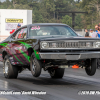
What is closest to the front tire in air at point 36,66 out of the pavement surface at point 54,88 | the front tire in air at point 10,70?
the pavement surface at point 54,88

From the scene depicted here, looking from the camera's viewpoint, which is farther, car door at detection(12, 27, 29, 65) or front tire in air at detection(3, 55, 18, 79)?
front tire in air at detection(3, 55, 18, 79)

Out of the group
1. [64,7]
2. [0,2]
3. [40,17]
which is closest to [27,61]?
[40,17]

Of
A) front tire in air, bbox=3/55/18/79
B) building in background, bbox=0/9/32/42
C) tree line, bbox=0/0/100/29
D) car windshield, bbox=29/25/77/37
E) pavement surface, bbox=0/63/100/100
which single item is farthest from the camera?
tree line, bbox=0/0/100/29

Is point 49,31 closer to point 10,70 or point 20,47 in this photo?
point 20,47

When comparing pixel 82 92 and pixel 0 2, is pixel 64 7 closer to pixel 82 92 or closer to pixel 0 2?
pixel 0 2

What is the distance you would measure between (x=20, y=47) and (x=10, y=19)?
24675 millimetres

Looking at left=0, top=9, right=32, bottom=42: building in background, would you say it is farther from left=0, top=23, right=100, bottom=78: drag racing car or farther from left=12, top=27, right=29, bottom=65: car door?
left=0, top=23, right=100, bottom=78: drag racing car

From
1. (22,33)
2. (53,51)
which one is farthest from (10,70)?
(53,51)

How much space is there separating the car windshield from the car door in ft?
0.90

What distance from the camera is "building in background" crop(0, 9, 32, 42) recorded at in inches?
1339

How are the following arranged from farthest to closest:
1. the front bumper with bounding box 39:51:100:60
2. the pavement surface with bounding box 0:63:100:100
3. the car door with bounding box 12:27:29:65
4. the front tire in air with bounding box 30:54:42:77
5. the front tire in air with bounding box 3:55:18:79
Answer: the front tire in air with bounding box 3:55:18:79
the car door with bounding box 12:27:29:65
the front tire in air with bounding box 30:54:42:77
the front bumper with bounding box 39:51:100:60
the pavement surface with bounding box 0:63:100:100

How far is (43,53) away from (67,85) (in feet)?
4.06

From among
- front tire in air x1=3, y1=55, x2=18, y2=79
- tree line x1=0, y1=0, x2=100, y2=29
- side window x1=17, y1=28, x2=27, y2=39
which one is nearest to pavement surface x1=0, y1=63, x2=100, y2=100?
front tire in air x1=3, y1=55, x2=18, y2=79

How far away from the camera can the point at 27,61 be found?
31.7 feet
